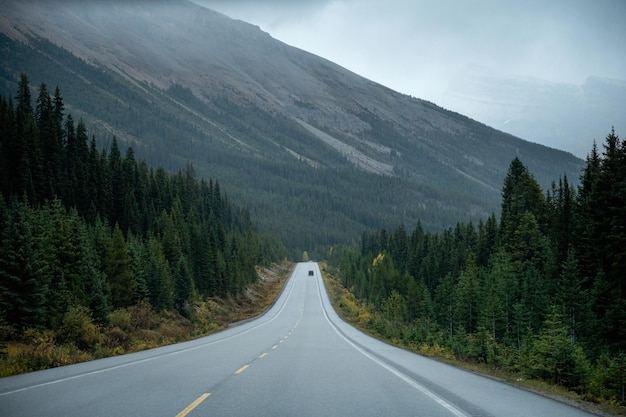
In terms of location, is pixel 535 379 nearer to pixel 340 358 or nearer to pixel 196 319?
pixel 340 358

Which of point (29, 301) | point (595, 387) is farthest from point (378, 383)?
point (29, 301)

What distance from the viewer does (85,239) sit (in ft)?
114

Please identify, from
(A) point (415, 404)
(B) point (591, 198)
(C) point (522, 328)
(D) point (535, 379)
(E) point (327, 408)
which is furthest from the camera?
(C) point (522, 328)

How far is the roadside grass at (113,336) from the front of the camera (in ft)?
54.2

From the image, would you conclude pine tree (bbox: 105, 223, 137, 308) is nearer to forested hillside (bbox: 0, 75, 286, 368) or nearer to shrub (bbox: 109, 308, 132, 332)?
forested hillside (bbox: 0, 75, 286, 368)

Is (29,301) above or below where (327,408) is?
below

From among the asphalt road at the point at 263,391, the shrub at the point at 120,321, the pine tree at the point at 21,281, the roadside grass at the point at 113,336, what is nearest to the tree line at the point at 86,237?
the pine tree at the point at 21,281

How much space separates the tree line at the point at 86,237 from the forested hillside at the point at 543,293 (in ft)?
66.4

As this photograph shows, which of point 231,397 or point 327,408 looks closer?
point 327,408

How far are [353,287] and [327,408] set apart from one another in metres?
99.9

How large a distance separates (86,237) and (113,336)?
10874mm

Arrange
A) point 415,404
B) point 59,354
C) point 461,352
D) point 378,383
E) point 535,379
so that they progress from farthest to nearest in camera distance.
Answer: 1. point 461,352
2. point 59,354
3. point 535,379
4. point 378,383
5. point 415,404

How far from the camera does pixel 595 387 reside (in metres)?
12.5

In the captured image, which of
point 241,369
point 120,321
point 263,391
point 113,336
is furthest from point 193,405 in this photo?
point 120,321
